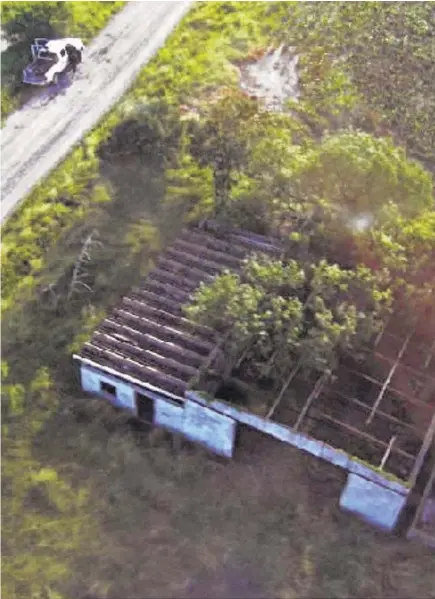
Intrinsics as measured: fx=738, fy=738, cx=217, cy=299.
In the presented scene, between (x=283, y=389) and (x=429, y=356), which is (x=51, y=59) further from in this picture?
(x=429, y=356)

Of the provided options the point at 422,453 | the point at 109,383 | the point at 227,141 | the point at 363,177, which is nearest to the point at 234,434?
the point at 109,383

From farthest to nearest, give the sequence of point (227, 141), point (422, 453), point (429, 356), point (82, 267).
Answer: point (227, 141) < point (82, 267) < point (429, 356) < point (422, 453)

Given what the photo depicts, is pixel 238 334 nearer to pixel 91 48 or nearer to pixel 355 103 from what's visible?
pixel 355 103

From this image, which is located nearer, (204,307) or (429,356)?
(204,307)

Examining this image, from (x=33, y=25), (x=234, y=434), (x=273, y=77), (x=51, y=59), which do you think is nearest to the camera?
(x=234, y=434)

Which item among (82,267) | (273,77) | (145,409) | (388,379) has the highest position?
(273,77)

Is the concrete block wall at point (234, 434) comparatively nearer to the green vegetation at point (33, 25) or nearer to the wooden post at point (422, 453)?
the wooden post at point (422, 453)

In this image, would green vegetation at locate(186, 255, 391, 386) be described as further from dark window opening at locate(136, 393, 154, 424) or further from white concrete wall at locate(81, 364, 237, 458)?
dark window opening at locate(136, 393, 154, 424)
